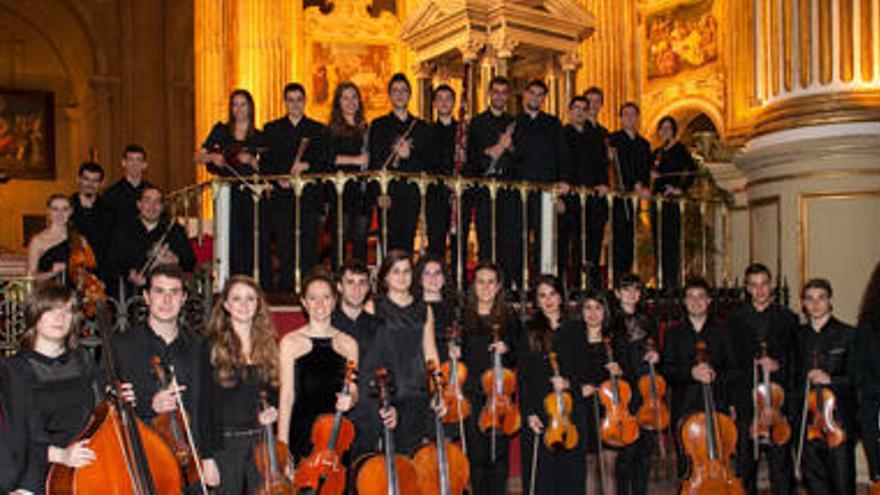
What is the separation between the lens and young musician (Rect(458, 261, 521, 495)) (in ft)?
16.8

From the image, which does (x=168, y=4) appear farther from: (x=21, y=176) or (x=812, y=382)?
(x=812, y=382)

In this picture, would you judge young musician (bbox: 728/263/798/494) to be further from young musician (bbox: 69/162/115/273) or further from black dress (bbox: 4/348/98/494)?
young musician (bbox: 69/162/115/273)

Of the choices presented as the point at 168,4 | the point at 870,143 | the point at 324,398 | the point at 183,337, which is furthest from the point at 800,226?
the point at 168,4

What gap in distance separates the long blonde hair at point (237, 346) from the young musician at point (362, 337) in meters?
0.53

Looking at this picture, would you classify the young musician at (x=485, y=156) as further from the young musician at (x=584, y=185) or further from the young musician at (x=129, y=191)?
the young musician at (x=129, y=191)

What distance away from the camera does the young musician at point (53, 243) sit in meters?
6.19

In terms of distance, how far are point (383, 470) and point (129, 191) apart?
3421 mm

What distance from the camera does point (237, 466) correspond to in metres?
4.15

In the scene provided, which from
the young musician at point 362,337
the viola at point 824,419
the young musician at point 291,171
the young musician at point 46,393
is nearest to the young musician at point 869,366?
the viola at point 824,419

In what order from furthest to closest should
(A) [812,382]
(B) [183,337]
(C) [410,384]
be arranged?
1. (A) [812,382]
2. (C) [410,384]
3. (B) [183,337]

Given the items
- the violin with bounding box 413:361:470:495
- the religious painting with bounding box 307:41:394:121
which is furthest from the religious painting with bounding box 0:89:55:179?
the violin with bounding box 413:361:470:495

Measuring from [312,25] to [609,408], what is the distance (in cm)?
1109

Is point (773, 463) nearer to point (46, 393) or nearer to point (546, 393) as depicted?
point (546, 393)

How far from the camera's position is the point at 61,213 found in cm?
629
